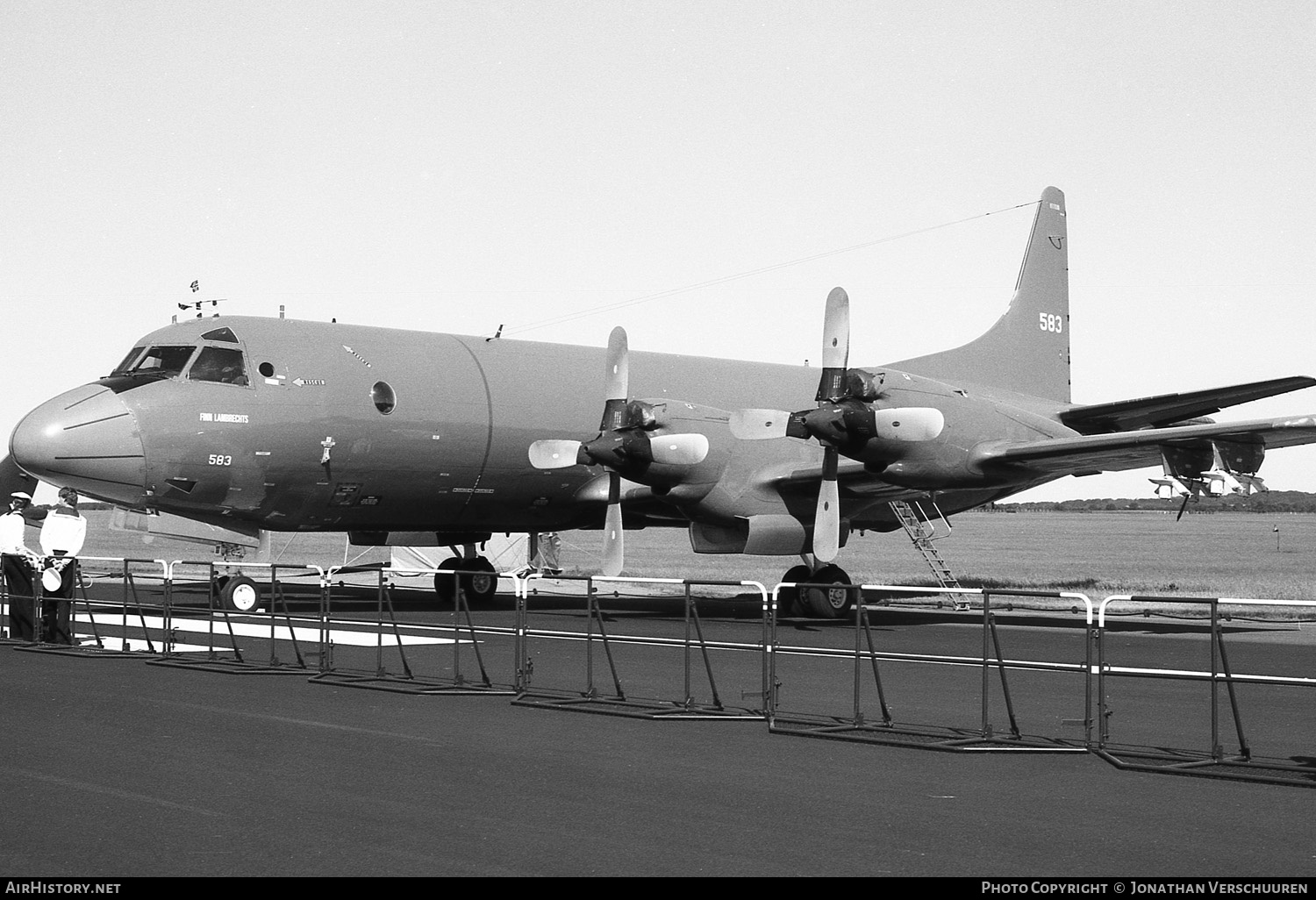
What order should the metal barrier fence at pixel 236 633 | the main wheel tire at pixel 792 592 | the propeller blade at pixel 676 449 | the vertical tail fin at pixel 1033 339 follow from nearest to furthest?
the metal barrier fence at pixel 236 633 → the propeller blade at pixel 676 449 → the main wheel tire at pixel 792 592 → the vertical tail fin at pixel 1033 339

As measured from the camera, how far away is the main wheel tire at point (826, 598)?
71.5 feet

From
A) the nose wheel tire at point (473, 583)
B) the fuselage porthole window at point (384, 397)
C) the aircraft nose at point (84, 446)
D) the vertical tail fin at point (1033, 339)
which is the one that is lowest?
the nose wheel tire at point (473, 583)

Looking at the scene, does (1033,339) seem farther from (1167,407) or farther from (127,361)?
(127,361)

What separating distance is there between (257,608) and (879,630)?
9235 millimetres

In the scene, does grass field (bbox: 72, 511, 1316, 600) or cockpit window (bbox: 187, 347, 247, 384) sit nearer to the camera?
cockpit window (bbox: 187, 347, 247, 384)

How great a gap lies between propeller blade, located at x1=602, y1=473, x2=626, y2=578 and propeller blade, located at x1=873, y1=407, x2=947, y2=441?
13.2ft

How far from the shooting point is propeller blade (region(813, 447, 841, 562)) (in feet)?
65.1

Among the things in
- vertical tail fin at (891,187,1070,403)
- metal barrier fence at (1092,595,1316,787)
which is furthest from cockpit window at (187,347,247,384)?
metal barrier fence at (1092,595,1316,787)

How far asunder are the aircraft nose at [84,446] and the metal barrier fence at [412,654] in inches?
138

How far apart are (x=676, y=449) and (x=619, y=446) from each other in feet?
2.72

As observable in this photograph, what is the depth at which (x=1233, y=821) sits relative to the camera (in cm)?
735

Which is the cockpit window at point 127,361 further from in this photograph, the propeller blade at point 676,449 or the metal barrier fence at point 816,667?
the propeller blade at point 676,449

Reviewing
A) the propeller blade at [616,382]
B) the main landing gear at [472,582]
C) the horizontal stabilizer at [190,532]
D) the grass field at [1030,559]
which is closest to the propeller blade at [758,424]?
the propeller blade at [616,382]

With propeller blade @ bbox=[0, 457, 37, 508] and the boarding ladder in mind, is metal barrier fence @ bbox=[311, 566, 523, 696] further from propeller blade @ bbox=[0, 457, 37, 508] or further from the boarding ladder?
propeller blade @ bbox=[0, 457, 37, 508]
